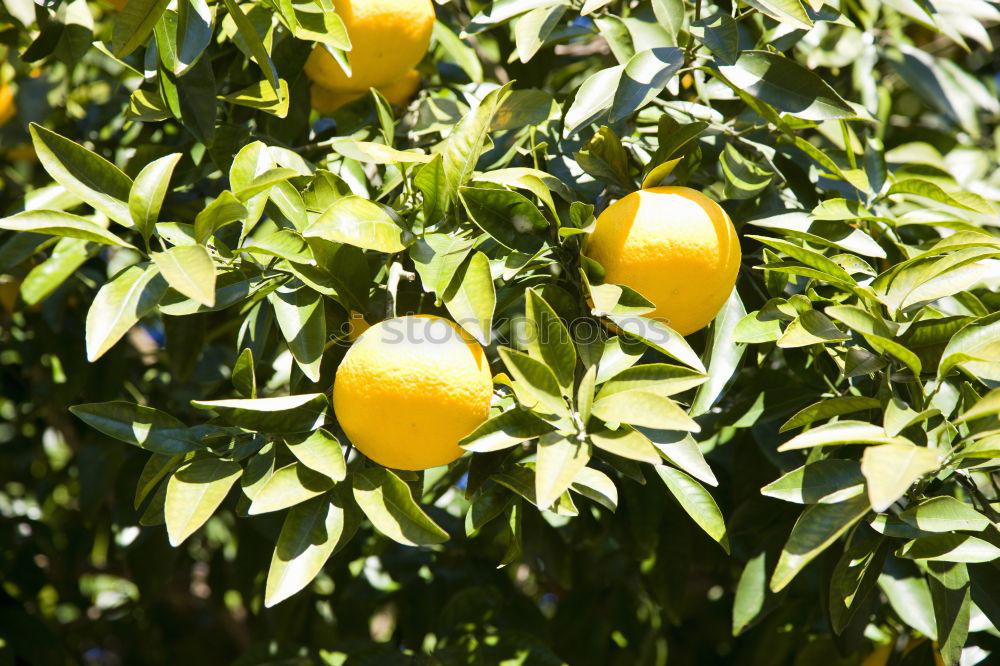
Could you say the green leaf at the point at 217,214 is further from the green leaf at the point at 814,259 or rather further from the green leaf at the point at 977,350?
the green leaf at the point at 977,350

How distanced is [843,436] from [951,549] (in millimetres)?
233

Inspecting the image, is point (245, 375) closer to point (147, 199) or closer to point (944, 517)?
point (147, 199)

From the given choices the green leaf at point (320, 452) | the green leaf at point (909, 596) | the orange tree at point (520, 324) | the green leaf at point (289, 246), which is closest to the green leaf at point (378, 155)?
the orange tree at point (520, 324)

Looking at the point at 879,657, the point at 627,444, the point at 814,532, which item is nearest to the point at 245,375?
the point at 627,444

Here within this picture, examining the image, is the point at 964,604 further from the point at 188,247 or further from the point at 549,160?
the point at 188,247

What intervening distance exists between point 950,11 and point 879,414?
109cm

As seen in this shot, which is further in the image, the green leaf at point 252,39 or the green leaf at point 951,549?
the green leaf at point 252,39

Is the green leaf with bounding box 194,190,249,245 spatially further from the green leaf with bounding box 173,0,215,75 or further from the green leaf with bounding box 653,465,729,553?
the green leaf with bounding box 653,465,729,553

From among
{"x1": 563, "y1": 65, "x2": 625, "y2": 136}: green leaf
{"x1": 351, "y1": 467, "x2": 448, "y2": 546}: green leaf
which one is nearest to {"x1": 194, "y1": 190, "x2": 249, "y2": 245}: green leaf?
{"x1": 351, "y1": 467, "x2": 448, "y2": 546}: green leaf

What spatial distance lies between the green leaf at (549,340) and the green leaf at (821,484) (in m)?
0.27

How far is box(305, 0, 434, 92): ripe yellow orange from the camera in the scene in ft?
4.73

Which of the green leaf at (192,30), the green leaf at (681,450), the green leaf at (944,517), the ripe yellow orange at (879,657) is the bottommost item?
the ripe yellow orange at (879,657)

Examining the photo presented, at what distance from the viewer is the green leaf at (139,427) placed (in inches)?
45.1

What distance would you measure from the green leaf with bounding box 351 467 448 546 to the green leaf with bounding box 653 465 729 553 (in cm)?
30
